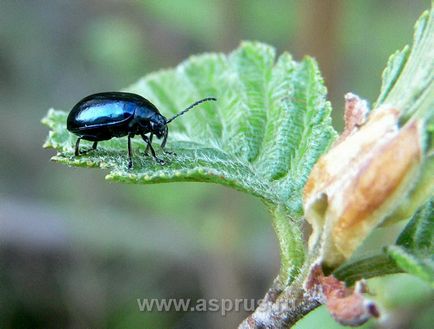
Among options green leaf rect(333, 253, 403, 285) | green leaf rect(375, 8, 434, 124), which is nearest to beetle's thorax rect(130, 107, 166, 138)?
green leaf rect(375, 8, 434, 124)

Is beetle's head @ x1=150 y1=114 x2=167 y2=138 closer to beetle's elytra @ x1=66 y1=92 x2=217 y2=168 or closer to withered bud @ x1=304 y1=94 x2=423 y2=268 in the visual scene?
beetle's elytra @ x1=66 y1=92 x2=217 y2=168

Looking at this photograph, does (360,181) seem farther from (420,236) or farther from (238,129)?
(238,129)

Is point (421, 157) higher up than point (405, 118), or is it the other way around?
point (405, 118)

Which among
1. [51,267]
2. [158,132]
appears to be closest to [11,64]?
[51,267]

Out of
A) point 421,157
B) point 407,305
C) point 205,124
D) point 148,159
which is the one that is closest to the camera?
point 421,157

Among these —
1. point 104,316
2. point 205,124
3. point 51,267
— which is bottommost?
point 205,124

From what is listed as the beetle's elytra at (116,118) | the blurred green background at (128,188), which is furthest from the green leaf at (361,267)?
the blurred green background at (128,188)

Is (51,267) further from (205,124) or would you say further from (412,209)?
(412,209)
